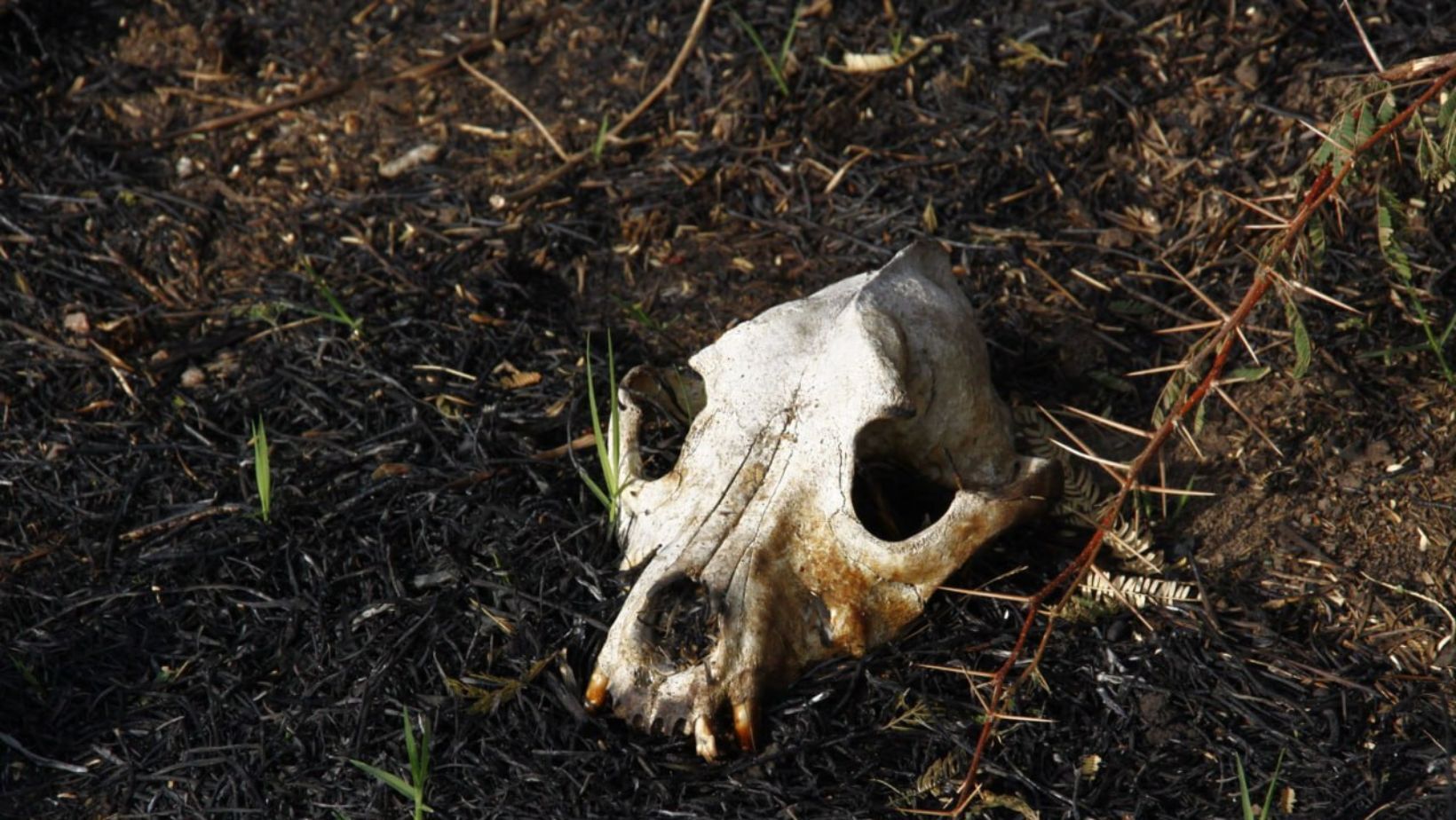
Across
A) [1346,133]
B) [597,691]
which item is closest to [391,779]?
[597,691]

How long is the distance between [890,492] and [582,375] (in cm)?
95

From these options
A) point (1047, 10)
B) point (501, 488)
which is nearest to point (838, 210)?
point (1047, 10)

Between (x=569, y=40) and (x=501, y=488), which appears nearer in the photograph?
(x=501, y=488)

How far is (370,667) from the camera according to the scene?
2967 millimetres

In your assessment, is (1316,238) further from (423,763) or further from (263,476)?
(263,476)

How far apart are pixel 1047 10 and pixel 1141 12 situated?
11.8 inches

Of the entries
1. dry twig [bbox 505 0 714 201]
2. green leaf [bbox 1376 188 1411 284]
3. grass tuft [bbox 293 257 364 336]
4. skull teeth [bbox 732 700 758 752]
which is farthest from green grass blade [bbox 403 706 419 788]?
green leaf [bbox 1376 188 1411 284]

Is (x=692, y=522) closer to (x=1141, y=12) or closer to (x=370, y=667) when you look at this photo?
(x=370, y=667)

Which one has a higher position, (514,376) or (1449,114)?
(1449,114)

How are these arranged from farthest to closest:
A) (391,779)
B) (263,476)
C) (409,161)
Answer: (409,161) < (263,476) < (391,779)

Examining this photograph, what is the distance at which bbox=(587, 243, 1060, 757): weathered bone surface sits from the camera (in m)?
2.72

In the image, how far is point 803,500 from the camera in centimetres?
284

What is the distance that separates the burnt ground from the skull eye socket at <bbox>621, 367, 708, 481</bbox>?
223mm

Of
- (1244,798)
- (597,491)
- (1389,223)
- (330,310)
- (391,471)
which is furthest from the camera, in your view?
(330,310)
